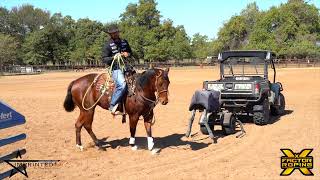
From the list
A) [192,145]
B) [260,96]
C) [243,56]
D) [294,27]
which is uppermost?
[294,27]

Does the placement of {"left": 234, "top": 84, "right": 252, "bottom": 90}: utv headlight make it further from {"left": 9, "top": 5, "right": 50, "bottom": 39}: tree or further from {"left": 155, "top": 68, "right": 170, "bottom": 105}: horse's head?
{"left": 9, "top": 5, "right": 50, "bottom": 39}: tree

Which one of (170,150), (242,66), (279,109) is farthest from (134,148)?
(279,109)

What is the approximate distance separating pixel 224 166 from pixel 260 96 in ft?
15.4

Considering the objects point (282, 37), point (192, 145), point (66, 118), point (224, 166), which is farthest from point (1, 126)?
point (282, 37)

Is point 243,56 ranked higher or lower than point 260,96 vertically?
higher

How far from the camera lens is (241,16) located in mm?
100188

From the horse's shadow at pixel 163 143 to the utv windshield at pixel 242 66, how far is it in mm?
4579

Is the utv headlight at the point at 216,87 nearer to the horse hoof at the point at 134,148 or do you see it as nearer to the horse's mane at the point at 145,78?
the horse's mane at the point at 145,78

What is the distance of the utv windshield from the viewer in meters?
14.5

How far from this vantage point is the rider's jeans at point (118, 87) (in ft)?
30.7

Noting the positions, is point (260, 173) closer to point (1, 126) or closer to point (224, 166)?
point (224, 166)

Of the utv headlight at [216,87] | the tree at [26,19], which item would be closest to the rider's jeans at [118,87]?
the utv headlight at [216,87]

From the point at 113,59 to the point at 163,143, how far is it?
239 centimetres

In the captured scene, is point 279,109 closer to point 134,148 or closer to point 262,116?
point 262,116
